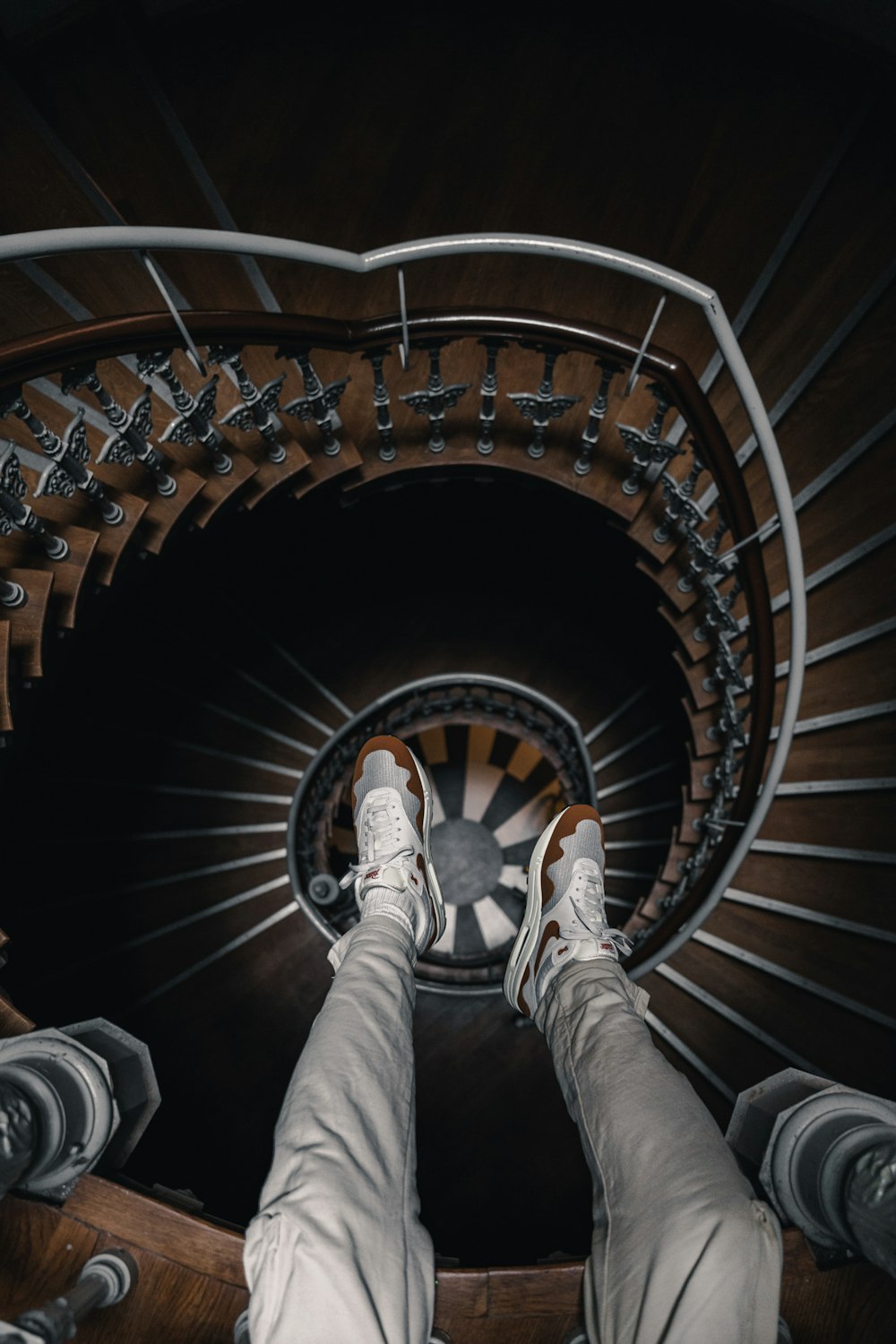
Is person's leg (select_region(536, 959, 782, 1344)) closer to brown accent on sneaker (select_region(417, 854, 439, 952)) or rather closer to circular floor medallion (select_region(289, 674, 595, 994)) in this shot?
brown accent on sneaker (select_region(417, 854, 439, 952))

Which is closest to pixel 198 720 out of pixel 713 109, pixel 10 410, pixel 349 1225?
pixel 10 410

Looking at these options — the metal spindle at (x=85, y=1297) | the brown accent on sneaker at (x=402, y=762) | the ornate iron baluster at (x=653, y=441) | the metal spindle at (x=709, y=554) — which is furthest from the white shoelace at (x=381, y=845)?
the ornate iron baluster at (x=653, y=441)

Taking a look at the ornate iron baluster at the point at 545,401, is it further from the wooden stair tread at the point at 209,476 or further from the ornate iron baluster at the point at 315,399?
the wooden stair tread at the point at 209,476

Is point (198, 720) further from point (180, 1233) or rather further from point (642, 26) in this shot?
point (642, 26)

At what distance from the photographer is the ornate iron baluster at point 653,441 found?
2936 mm

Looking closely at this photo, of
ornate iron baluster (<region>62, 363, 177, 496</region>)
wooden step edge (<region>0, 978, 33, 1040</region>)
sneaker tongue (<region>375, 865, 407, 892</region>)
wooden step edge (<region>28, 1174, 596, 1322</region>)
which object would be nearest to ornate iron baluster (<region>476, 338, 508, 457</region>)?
ornate iron baluster (<region>62, 363, 177, 496</region>)

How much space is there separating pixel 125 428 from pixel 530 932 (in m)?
2.42

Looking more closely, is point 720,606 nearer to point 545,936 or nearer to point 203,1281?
point 545,936

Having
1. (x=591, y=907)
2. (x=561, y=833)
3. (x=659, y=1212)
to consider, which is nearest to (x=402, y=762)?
(x=561, y=833)

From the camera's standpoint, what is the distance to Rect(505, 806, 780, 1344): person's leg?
131 cm

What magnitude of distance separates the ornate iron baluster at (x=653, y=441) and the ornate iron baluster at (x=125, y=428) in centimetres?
191

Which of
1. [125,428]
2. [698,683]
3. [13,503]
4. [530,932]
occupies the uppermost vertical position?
[125,428]

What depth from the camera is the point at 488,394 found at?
10.6 ft

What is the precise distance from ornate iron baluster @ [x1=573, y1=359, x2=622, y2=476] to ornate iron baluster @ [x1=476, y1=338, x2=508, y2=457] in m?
0.43
